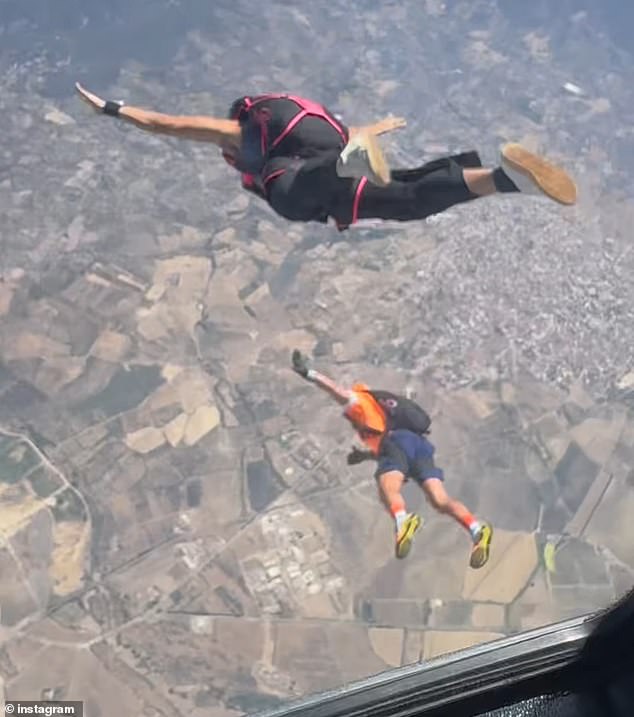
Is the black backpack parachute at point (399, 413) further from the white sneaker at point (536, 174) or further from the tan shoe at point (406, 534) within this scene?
the white sneaker at point (536, 174)

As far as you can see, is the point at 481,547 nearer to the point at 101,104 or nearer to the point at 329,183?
the point at 329,183

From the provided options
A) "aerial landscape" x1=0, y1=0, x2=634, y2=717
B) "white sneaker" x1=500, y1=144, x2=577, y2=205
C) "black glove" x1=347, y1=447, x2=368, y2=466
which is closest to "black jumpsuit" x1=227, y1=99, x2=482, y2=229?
"white sneaker" x1=500, y1=144, x2=577, y2=205

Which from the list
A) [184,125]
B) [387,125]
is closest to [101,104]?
[184,125]

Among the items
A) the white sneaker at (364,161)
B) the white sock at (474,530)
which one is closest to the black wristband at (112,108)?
the white sneaker at (364,161)

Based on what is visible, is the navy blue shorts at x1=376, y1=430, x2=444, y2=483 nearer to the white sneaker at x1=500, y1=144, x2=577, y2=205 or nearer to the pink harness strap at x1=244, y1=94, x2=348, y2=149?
the pink harness strap at x1=244, y1=94, x2=348, y2=149

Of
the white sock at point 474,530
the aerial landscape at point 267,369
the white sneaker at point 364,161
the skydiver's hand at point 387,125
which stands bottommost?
the aerial landscape at point 267,369
